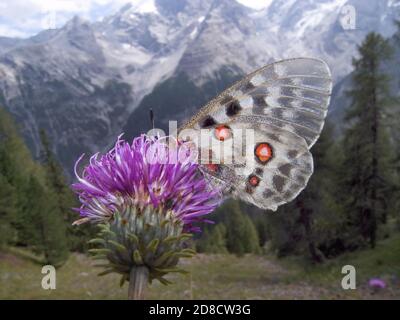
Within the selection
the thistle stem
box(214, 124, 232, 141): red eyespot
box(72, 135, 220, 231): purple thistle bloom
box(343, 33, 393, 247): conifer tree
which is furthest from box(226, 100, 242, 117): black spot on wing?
box(343, 33, 393, 247): conifer tree

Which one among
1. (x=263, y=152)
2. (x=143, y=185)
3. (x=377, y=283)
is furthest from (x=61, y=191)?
(x=143, y=185)

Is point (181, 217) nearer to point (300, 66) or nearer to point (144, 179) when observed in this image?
point (144, 179)

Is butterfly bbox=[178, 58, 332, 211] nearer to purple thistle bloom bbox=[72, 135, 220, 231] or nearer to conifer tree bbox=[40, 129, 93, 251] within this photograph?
purple thistle bloom bbox=[72, 135, 220, 231]

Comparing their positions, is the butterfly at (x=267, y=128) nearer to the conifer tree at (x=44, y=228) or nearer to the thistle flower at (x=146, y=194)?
the thistle flower at (x=146, y=194)

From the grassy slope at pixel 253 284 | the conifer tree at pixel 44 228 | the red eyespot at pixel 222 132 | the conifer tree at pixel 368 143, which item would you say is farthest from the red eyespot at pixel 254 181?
the conifer tree at pixel 44 228

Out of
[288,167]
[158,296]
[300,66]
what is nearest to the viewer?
[300,66]
